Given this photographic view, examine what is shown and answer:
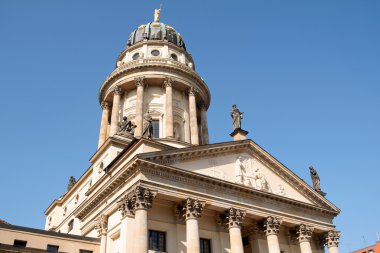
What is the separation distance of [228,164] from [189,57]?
24.3 m

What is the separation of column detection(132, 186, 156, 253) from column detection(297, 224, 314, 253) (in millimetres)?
13042

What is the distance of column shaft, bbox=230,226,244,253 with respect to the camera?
25.3 m

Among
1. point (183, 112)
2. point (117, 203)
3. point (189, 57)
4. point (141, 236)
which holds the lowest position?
point (141, 236)

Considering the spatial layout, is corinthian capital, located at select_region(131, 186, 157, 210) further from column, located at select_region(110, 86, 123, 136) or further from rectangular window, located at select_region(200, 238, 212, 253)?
column, located at select_region(110, 86, 123, 136)

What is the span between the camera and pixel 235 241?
84.1 ft

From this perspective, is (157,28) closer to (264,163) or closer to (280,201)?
(264,163)

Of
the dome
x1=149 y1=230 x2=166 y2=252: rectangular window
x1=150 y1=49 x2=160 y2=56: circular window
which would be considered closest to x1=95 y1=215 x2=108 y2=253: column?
x1=149 y1=230 x2=166 y2=252: rectangular window

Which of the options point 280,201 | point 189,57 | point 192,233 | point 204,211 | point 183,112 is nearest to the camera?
point 192,233

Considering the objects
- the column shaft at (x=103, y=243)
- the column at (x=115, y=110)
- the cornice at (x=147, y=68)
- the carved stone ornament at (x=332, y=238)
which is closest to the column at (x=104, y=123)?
the cornice at (x=147, y=68)

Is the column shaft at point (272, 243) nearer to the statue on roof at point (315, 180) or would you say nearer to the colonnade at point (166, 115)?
the statue on roof at point (315, 180)

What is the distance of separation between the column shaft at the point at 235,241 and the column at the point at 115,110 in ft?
60.6

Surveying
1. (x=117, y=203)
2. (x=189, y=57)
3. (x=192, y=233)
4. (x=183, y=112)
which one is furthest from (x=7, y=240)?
(x=189, y=57)

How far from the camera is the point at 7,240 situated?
2547 centimetres

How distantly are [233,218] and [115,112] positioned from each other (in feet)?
66.3
